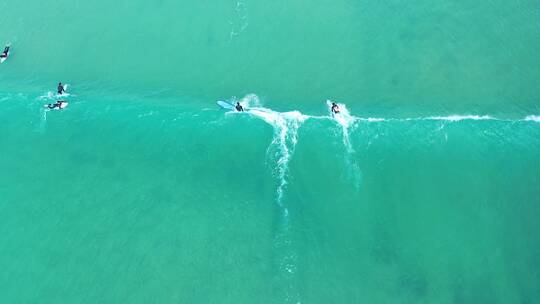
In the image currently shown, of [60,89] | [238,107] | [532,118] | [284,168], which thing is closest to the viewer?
[284,168]

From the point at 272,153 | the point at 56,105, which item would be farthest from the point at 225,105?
the point at 56,105

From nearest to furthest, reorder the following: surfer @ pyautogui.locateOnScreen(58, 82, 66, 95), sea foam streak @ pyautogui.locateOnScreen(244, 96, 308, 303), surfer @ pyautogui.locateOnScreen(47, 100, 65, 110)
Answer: sea foam streak @ pyautogui.locateOnScreen(244, 96, 308, 303), surfer @ pyautogui.locateOnScreen(47, 100, 65, 110), surfer @ pyautogui.locateOnScreen(58, 82, 66, 95)

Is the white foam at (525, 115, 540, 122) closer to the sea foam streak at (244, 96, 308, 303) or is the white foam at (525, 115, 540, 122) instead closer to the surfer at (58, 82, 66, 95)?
the sea foam streak at (244, 96, 308, 303)

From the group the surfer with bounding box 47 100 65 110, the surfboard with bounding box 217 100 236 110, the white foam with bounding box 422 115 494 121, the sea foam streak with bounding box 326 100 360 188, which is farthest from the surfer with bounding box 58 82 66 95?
the white foam with bounding box 422 115 494 121

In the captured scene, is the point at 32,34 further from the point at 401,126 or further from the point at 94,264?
the point at 401,126

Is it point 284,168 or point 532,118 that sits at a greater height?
point 532,118

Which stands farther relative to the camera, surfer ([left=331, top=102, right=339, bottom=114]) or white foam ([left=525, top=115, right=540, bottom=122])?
surfer ([left=331, top=102, right=339, bottom=114])

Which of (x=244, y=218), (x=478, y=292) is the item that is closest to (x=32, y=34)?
(x=244, y=218)

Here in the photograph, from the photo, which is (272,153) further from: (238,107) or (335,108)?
(335,108)
